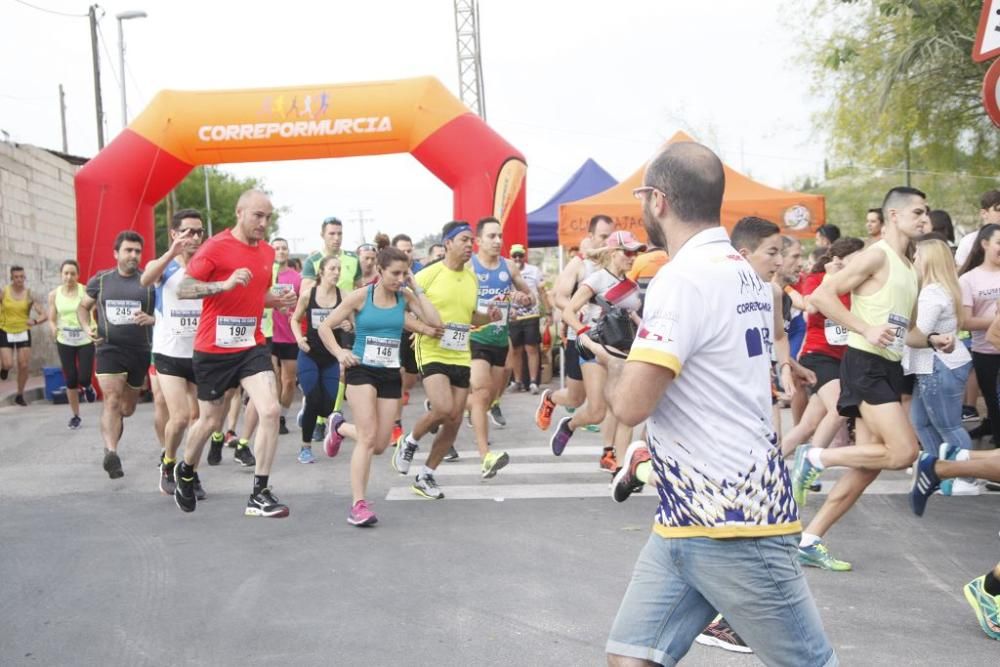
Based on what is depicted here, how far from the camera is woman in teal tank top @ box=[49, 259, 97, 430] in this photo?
12.6m

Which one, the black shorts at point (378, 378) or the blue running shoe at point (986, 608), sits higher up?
the black shorts at point (378, 378)

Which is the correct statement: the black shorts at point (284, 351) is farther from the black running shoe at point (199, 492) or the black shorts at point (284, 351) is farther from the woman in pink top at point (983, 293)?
the woman in pink top at point (983, 293)

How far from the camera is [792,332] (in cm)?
1126

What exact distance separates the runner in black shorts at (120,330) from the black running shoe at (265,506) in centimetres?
239

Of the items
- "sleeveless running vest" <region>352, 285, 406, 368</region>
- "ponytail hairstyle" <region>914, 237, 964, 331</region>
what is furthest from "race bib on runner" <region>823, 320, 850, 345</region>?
"sleeveless running vest" <region>352, 285, 406, 368</region>

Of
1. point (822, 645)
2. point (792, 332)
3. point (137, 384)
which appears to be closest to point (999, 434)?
point (792, 332)

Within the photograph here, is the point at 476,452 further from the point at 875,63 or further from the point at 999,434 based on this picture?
the point at 875,63

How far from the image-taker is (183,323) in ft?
25.8

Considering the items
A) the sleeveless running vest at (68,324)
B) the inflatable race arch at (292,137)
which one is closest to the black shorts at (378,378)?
the sleeveless running vest at (68,324)

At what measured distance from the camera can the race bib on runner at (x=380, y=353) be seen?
Answer: 6926 mm

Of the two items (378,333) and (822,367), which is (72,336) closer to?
(378,333)

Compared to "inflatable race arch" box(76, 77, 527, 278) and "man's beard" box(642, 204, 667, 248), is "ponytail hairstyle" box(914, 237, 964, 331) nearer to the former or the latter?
"man's beard" box(642, 204, 667, 248)

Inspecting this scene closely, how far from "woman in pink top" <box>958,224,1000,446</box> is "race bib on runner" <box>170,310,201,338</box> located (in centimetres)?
552

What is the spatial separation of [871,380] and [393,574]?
2.71m
